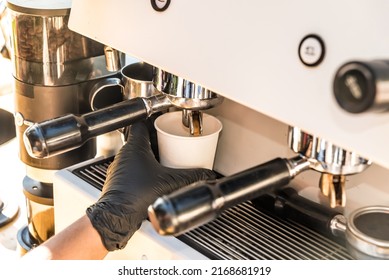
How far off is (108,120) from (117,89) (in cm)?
29

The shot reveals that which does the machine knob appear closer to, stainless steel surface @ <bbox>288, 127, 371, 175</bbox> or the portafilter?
stainless steel surface @ <bbox>288, 127, 371, 175</bbox>

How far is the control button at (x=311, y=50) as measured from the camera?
568 mm

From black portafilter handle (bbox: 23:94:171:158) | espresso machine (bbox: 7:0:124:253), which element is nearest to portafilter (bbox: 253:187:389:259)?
black portafilter handle (bbox: 23:94:171:158)

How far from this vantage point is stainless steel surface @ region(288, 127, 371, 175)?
0.64 meters

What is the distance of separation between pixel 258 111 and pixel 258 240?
0.21 meters

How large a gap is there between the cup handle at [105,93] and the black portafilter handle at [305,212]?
311 mm

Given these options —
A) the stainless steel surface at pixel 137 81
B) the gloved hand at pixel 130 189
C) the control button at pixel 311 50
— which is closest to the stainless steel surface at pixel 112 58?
the stainless steel surface at pixel 137 81

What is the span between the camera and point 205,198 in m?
0.57

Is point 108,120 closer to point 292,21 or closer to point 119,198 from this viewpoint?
point 119,198

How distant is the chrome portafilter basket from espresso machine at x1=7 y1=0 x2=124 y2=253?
39 cm

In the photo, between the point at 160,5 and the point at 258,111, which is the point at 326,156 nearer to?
the point at 258,111

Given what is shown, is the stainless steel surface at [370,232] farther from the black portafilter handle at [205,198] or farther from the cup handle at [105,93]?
the cup handle at [105,93]

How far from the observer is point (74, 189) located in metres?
0.89

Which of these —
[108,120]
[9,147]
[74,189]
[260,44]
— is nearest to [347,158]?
[260,44]
